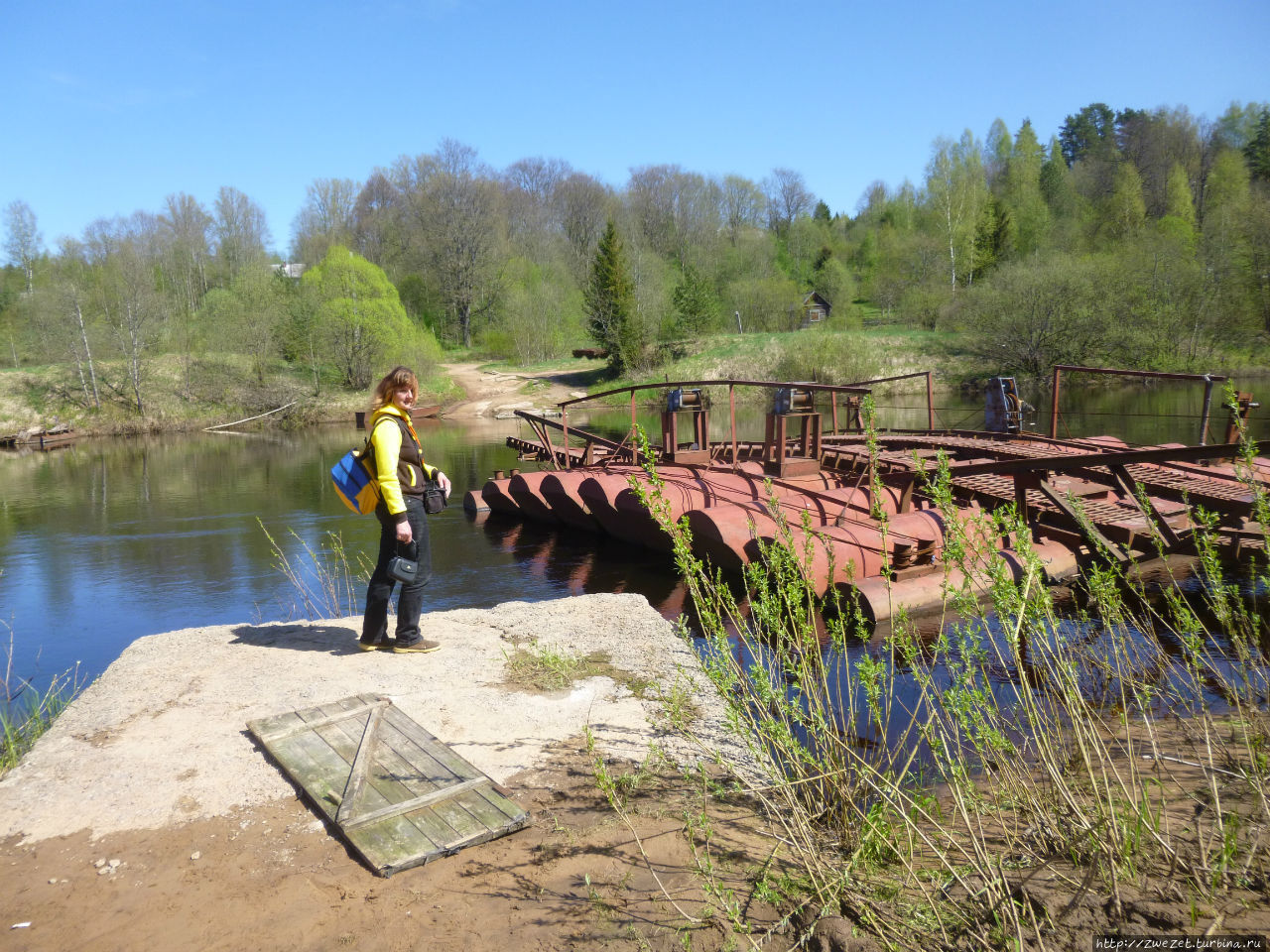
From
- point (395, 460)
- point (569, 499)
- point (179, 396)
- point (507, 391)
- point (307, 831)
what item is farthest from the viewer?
point (507, 391)

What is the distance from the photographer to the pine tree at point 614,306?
46.6 metres

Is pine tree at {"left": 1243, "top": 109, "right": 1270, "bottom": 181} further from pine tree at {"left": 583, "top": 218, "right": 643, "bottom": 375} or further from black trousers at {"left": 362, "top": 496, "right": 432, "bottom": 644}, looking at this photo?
black trousers at {"left": 362, "top": 496, "right": 432, "bottom": 644}

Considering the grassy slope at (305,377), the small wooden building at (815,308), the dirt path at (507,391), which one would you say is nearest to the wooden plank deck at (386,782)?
the grassy slope at (305,377)

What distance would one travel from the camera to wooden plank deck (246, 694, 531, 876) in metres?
3.71

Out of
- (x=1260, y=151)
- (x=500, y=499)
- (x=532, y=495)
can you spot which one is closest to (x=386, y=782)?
(x=532, y=495)

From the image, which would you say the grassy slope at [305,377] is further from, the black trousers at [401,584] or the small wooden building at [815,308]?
the black trousers at [401,584]

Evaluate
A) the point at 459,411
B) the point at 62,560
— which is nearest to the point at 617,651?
the point at 62,560

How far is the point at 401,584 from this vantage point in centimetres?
593

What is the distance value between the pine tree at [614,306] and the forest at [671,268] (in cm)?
12

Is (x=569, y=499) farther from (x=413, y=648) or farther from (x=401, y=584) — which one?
(x=401, y=584)

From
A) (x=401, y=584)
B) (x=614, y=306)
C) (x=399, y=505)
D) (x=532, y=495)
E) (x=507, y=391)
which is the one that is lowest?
(x=532, y=495)

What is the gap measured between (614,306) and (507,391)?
7.39 m

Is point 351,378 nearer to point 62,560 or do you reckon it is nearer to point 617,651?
point 62,560

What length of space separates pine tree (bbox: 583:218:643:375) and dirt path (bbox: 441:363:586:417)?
114 inches
